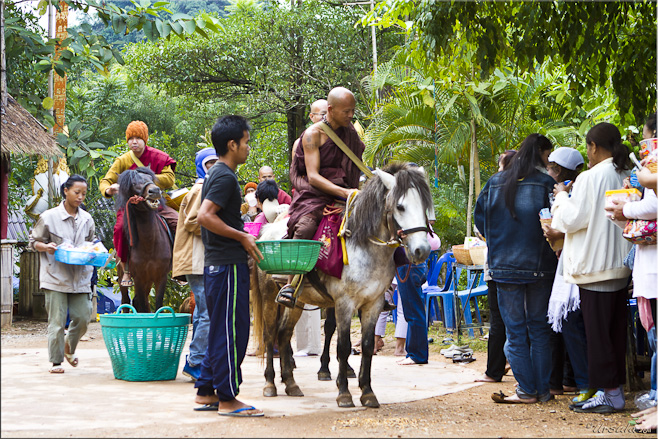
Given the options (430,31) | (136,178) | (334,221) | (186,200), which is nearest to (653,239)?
(334,221)

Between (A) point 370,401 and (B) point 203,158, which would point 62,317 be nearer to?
(B) point 203,158

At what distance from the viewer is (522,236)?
601cm

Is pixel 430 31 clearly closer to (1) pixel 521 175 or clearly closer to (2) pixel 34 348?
(1) pixel 521 175

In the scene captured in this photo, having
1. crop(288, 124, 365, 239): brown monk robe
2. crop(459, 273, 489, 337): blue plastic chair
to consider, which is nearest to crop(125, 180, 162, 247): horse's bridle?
crop(288, 124, 365, 239): brown monk robe

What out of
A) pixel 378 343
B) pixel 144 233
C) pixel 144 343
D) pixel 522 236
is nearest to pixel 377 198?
pixel 522 236

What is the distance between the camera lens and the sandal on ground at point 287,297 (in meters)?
5.87

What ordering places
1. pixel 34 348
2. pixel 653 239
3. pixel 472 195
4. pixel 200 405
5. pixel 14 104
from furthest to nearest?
1. pixel 472 195
2. pixel 34 348
3. pixel 14 104
4. pixel 200 405
5. pixel 653 239

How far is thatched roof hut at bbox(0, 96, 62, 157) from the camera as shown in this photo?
779 centimetres

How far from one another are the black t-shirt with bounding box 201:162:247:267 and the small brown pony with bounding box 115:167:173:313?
3.02 meters

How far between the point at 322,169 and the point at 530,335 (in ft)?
7.31

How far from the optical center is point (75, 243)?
7.75 meters

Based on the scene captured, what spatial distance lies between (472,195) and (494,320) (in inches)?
253

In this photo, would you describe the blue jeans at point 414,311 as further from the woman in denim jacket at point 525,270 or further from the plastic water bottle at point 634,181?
the plastic water bottle at point 634,181

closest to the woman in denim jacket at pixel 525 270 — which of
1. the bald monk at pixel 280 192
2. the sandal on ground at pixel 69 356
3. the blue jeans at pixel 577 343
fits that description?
the blue jeans at pixel 577 343
